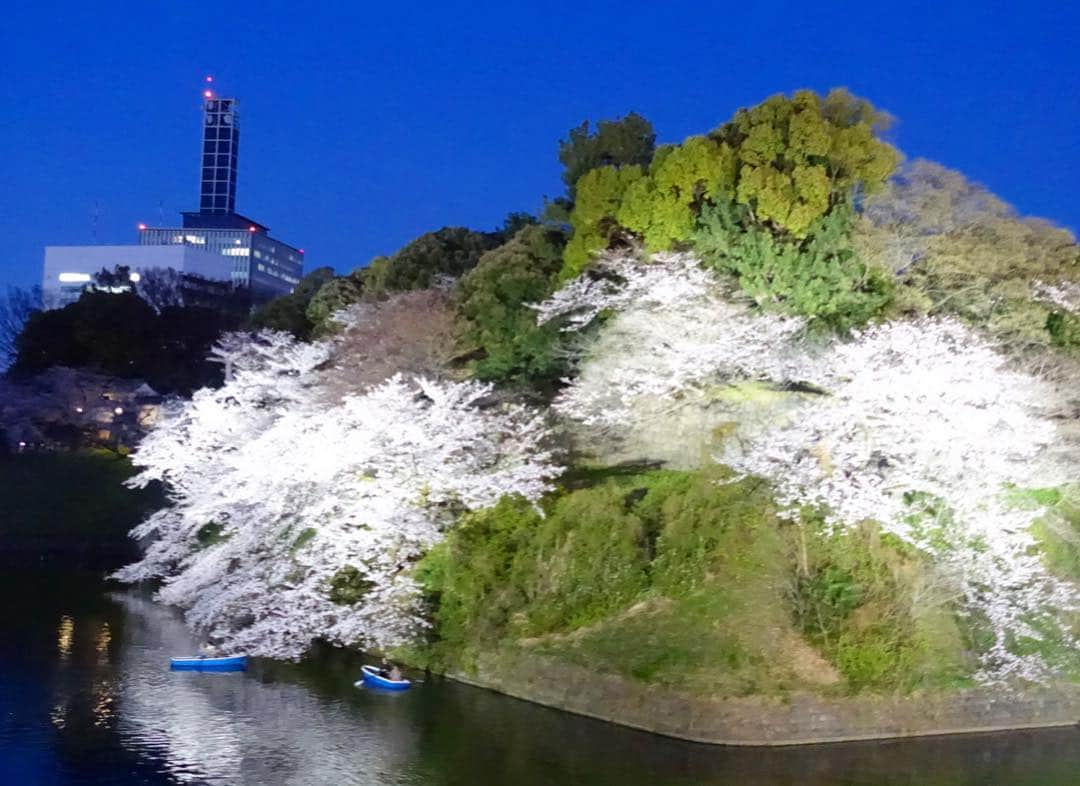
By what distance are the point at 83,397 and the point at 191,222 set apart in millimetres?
64424

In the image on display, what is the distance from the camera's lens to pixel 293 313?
35219mm

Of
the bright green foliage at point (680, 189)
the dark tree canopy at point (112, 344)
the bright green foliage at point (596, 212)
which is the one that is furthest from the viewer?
the dark tree canopy at point (112, 344)

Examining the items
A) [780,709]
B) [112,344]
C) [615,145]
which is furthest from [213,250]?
[780,709]

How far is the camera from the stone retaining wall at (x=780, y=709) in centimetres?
1335

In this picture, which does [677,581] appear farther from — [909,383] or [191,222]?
[191,222]

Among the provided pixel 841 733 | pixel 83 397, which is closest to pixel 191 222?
pixel 83 397

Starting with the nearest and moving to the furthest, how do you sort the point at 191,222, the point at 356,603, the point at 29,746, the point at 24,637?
the point at 29,746
the point at 356,603
the point at 24,637
the point at 191,222

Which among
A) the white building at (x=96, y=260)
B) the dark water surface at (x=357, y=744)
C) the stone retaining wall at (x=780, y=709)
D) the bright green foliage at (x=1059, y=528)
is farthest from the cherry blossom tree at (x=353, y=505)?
the white building at (x=96, y=260)

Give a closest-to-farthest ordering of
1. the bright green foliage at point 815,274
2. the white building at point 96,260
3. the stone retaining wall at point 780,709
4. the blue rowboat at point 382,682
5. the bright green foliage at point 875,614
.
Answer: the stone retaining wall at point 780,709
the bright green foliage at point 875,614
the blue rowboat at point 382,682
the bright green foliage at point 815,274
the white building at point 96,260

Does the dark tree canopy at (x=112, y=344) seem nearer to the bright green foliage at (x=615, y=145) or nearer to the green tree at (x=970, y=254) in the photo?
the bright green foliage at (x=615, y=145)

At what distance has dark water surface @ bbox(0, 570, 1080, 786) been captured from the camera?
1158 centimetres

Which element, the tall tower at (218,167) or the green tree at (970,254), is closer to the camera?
the green tree at (970,254)

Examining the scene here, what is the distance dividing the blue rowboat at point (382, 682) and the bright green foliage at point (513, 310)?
8.22 meters

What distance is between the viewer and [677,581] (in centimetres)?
1535
